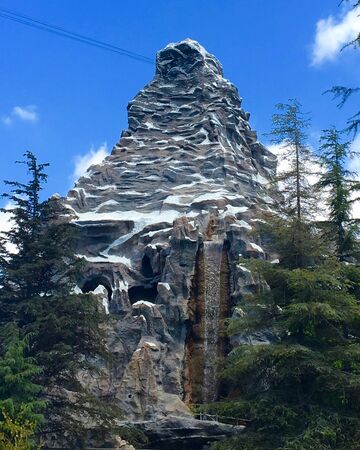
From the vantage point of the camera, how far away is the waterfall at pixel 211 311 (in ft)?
109

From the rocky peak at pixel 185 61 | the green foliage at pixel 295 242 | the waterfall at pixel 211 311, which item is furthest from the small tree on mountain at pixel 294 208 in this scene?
the rocky peak at pixel 185 61

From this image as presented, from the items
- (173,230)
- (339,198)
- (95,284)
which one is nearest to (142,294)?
(95,284)

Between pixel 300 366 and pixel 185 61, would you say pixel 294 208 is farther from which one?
pixel 185 61

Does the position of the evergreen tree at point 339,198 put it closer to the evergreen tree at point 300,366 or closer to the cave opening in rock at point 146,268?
the evergreen tree at point 300,366

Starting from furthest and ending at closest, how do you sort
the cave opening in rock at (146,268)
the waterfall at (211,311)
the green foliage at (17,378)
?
the cave opening in rock at (146,268)
the waterfall at (211,311)
the green foliage at (17,378)

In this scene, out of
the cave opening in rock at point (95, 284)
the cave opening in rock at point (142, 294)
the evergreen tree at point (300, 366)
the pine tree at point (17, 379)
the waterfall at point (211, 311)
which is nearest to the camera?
the evergreen tree at point (300, 366)

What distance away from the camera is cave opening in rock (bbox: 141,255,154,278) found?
40.9m

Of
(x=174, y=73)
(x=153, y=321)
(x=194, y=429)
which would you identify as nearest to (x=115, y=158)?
(x=174, y=73)

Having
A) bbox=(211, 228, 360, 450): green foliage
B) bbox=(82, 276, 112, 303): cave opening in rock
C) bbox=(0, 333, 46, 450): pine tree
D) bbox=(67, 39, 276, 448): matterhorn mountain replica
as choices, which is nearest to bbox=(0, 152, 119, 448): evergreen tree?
bbox=(0, 333, 46, 450): pine tree

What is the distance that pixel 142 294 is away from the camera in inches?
1617

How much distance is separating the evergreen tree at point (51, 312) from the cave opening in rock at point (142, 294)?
22126mm

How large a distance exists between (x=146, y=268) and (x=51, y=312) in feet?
81.5

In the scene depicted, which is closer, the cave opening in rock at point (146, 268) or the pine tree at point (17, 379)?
the pine tree at point (17, 379)

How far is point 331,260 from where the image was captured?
1602 centimetres
